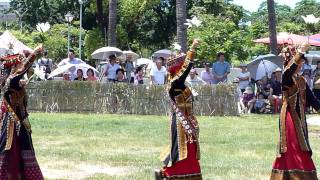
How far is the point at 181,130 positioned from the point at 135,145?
4.99m

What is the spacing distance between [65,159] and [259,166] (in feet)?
10.4

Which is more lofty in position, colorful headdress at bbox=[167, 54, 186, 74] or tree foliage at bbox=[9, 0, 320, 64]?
tree foliage at bbox=[9, 0, 320, 64]

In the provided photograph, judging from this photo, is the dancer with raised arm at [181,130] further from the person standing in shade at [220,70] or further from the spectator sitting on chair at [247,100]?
the spectator sitting on chair at [247,100]

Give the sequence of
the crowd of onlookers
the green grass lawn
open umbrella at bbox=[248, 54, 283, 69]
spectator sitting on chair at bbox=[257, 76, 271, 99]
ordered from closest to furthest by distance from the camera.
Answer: the green grass lawn → the crowd of onlookers → spectator sitting on chair at bbox=[257, 76, 271, 99] → open umbrella at bbox=[248, 54, 283, 69]

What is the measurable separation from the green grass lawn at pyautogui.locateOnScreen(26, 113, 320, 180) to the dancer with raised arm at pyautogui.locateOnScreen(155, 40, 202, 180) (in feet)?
5.76

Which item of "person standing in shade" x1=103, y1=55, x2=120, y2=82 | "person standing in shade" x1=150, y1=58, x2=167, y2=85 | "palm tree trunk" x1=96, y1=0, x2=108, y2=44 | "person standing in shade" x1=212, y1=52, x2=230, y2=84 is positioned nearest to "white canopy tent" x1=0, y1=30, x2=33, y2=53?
"person standing in shade" x1=103, y1=55, x2=120, y2=82

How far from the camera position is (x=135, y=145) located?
12.6m

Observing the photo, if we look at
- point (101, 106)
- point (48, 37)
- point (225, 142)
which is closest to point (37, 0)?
point (48, 37)

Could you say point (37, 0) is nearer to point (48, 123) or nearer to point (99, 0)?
point (99, 0)

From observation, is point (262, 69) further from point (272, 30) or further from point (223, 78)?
point (272, 30)

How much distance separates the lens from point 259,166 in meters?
10.3

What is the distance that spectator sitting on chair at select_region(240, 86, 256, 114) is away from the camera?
20.1 m

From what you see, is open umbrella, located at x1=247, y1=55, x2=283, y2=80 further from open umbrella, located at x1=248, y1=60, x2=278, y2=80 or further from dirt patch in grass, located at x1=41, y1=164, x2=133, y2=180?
dirt patch in grass, located at x1=41, y1=164, x2=133, y2=180

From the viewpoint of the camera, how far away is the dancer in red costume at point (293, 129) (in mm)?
7816
